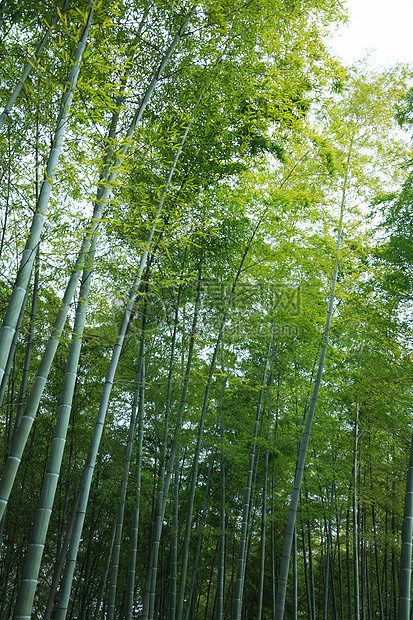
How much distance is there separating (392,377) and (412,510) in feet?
4.52

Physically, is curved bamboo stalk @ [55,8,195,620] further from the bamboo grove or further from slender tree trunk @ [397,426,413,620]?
slender tree trunk @ [397,426,413,620]

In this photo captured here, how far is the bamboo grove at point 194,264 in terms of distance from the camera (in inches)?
124

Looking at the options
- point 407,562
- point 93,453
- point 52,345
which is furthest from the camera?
point 407,562

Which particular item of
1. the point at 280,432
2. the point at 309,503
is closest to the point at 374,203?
the point at 280,432

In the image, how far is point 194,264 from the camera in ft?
19.9

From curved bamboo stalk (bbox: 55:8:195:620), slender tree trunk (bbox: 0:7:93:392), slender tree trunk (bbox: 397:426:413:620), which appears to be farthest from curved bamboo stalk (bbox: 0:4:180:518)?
slender tree trunk (bbox: 397:426:413:620)

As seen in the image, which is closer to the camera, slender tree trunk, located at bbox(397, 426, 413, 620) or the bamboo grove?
the bamboo grove

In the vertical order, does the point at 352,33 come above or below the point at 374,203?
above

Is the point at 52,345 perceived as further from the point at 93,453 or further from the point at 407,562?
the point at 407,562

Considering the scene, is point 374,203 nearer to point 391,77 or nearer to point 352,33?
point 391,77

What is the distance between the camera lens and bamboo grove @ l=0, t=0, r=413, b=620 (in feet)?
10.3

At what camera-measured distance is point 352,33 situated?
4.64 m

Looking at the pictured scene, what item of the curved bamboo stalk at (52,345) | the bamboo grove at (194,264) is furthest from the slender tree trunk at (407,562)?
the curved bamboo stalk at (52,345)

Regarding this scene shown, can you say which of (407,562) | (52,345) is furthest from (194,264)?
(407,562)
